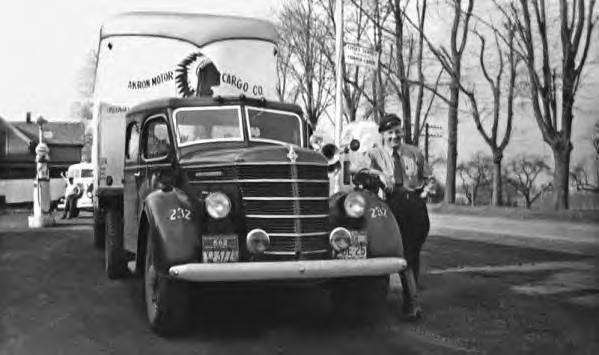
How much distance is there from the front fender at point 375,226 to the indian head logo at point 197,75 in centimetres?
404

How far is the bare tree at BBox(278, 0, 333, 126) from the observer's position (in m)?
33.9

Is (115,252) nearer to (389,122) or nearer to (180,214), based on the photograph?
(180,214)

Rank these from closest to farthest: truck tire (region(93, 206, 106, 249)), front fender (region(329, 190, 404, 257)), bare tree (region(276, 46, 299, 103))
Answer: front fender (region(329, 190, 404, 257)) → truck tire (region(93, 206, 106, 249)) → bare tree (region(276, 46, 299, 103))

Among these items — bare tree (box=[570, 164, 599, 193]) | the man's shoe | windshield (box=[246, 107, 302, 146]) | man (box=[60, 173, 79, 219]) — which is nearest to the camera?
bare tree (box=[570, 164, 599, 193])

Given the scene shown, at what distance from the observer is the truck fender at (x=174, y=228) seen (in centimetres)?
550

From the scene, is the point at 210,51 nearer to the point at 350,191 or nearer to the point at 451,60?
the point at 350,191

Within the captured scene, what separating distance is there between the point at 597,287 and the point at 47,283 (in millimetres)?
6348

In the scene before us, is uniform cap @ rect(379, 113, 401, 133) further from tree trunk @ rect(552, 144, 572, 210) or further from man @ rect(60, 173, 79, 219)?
man @ rect(60, 173, 79, 219)

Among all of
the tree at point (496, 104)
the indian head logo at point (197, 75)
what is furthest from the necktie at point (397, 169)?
the tree at point (496, 104)

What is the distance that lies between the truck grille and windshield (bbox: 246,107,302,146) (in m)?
1.17

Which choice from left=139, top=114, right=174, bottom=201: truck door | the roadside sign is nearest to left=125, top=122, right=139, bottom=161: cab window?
left=139, top=114, right=174, bottom=201: truck door

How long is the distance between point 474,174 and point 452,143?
8005 millimetres

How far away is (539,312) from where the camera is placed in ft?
22.4

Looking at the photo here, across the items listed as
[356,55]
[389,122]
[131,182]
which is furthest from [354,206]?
[356,55]
